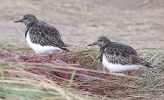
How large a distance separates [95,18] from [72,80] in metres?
6.96

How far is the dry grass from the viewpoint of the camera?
4.93 meters

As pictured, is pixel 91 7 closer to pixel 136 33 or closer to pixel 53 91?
pixel 136 33

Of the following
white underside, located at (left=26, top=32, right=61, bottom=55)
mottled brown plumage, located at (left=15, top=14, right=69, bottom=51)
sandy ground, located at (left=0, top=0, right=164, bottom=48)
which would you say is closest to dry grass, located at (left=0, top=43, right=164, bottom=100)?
white underside, located at (left=26, top=32, right=61, bottom=55)

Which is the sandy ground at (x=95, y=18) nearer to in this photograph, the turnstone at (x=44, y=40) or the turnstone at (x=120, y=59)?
the turnstone at (x=44, y=40)

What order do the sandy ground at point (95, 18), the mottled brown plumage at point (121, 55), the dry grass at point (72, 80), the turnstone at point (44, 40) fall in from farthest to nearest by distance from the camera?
1. the sandy ground at point (95, 18)
2. the turnstone at point (44, 40)
3. the mottled brown plumage at point (121, 55)
4. the dry grass at point (72, 80)

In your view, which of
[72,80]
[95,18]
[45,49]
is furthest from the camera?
[95,18]

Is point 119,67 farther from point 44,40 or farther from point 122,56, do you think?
point 44,40

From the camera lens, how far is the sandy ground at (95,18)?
36.8ft

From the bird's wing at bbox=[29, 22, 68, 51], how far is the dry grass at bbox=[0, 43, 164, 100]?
0.74 feet

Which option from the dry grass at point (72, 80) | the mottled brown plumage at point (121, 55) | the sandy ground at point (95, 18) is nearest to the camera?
the dry grass at point (72, 80)

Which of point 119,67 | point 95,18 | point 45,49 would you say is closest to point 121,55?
point 119,67

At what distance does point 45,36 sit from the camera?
666 cm

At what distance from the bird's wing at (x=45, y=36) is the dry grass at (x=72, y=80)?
8.8 inches

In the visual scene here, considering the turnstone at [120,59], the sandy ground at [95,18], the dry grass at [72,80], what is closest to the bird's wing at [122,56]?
the turnstone at [120,59]
